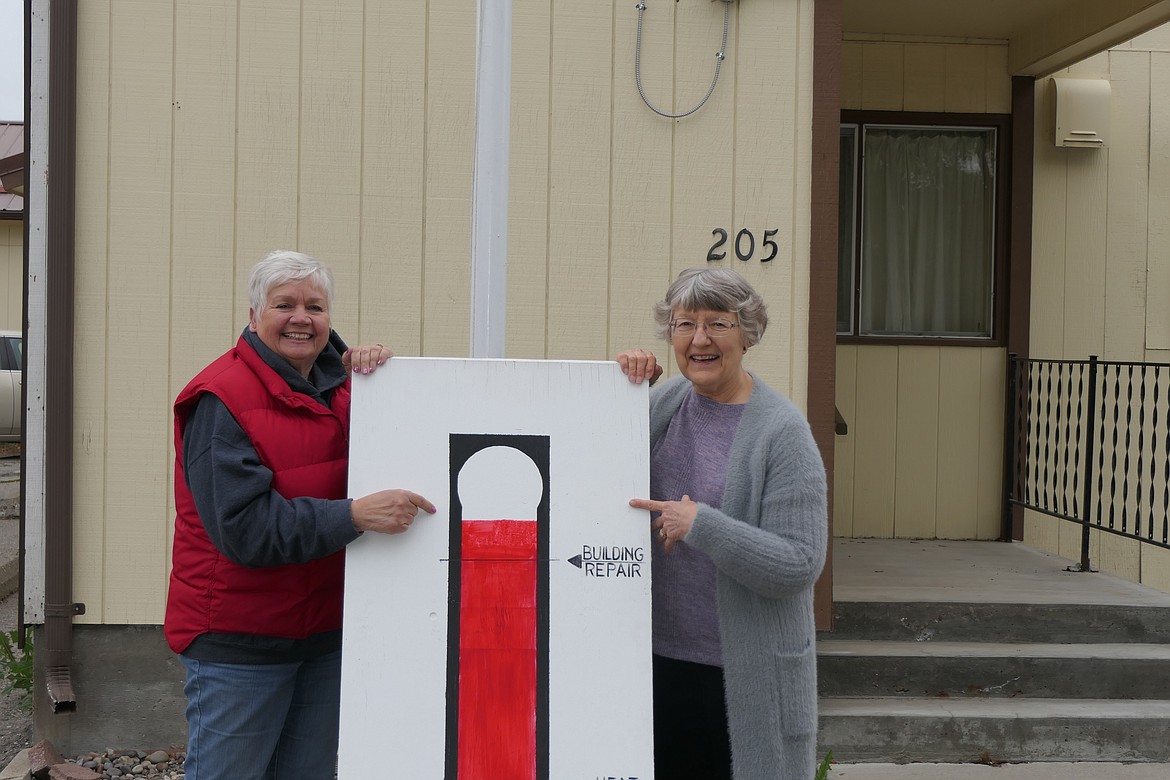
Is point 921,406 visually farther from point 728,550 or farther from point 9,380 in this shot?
point 9,380

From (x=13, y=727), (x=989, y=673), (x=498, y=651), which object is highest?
(x=498, y=651)

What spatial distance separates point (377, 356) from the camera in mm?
1988

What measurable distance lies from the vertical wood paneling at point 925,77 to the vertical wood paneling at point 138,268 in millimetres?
3800

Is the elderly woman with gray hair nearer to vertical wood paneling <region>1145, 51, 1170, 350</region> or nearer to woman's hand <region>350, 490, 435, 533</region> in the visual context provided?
woman's hand <region>350, 490, 435, 533</region>

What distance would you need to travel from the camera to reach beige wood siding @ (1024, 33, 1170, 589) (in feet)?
18.4

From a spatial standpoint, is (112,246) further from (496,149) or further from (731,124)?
(731,124)

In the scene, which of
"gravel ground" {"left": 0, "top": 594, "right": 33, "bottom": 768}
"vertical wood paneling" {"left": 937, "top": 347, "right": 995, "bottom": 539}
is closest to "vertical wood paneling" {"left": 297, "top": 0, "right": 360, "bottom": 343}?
"gravel ground" {"left": 0, "top": 594, "right": 33, "bottom": 768}

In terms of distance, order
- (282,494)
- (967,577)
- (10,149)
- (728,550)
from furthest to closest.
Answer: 1. (10,149)
2. (967,577)
3. (282,494)
4. (728,550)

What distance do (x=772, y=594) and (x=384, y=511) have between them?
0.74 meters

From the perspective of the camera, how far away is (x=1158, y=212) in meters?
5.68

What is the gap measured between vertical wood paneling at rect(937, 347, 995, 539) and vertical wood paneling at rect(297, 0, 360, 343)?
3.35 metres

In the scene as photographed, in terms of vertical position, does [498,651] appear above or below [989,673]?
above

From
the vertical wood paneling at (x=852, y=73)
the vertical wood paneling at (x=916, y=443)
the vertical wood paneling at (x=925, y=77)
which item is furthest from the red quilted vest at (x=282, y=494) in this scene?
the vertical wood paneling at (x=925, y=77)

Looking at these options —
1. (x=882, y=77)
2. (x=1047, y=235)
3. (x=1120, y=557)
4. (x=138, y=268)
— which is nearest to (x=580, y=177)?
(x=138, y=268)
